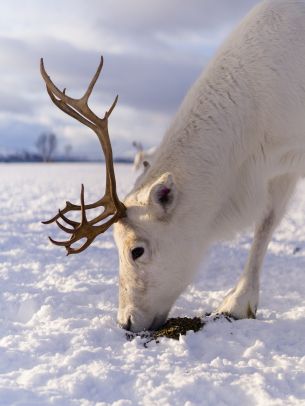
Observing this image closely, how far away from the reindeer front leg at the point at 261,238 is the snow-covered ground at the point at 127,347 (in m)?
0.21

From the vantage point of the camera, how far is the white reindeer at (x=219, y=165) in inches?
156

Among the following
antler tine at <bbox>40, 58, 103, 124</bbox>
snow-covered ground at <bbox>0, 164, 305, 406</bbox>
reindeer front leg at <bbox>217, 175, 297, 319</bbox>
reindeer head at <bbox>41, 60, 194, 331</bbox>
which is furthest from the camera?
reindeer front leg at <bbox>217, 175, 297, 319</bbox>

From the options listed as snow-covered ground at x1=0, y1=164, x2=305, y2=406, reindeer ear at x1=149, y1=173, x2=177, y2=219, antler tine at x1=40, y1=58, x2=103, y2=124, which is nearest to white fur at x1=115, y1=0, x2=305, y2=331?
reindeer ear at x1=149, y1=173, x2=177, y2=219

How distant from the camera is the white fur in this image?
3.97m

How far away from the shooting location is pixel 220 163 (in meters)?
4.21

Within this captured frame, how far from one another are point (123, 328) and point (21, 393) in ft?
4.25

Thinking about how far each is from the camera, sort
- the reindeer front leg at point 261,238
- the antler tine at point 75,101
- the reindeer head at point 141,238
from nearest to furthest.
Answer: the reindeer head at point 141,238
the antler tine at point 75,101
the reindeer front leg at point 261,238

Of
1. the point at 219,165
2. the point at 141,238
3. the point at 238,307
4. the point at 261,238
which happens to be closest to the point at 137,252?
the point at 141,238

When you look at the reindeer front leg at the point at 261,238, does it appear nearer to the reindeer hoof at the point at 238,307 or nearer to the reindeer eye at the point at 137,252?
the reindeer hoof at the point at 238,307

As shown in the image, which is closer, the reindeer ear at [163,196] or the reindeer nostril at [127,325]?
the reindeer ear at [163,196]

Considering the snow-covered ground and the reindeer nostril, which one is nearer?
the snow-covered ground

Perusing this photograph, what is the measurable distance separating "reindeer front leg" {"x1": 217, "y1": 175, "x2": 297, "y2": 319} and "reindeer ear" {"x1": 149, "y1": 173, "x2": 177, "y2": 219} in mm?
1174

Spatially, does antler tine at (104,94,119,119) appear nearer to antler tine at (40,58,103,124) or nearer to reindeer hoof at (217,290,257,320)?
antler tine at (40,58,103,124)

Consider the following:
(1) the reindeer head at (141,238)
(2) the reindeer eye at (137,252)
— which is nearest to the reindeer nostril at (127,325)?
(1) the reindeer head at (141,238)
